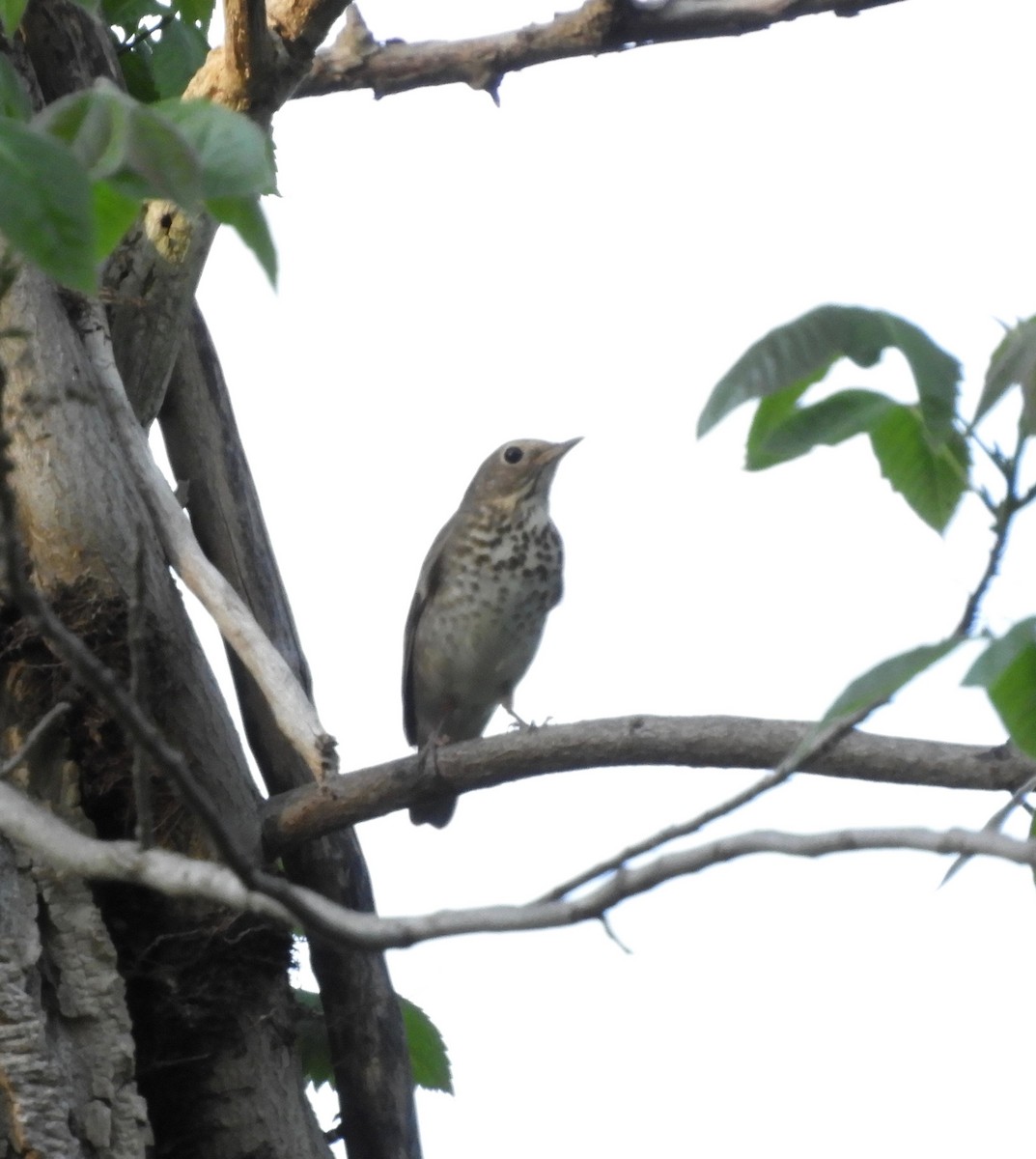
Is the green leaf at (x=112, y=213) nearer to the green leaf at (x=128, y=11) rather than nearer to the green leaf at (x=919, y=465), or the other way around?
the green leaf at (x=919, y=465)

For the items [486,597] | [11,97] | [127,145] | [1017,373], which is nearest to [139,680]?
[127,145]

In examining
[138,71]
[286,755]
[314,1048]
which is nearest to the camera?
[314,1048]

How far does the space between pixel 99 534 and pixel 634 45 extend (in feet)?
7.98

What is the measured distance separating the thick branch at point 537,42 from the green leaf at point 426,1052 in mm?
2726

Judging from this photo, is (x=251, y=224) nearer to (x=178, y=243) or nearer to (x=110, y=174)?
(x=110, y=174)

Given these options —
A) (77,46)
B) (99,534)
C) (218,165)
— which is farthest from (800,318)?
(77,46)

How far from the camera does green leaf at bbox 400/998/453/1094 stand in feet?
15.9

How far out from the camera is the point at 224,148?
171cm

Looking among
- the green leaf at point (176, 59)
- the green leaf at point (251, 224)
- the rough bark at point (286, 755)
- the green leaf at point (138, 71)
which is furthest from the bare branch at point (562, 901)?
the green leaf at point (138, 71)

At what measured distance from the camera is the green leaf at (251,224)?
1.68m

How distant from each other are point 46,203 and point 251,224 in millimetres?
220

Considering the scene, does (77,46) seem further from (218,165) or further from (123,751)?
(218,165)

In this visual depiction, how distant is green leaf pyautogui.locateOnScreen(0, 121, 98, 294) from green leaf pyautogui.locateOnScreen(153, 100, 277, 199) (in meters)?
0.15

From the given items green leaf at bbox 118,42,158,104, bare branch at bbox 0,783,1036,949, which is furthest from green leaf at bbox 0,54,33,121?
green leaf at bbox 118,42,158,104
